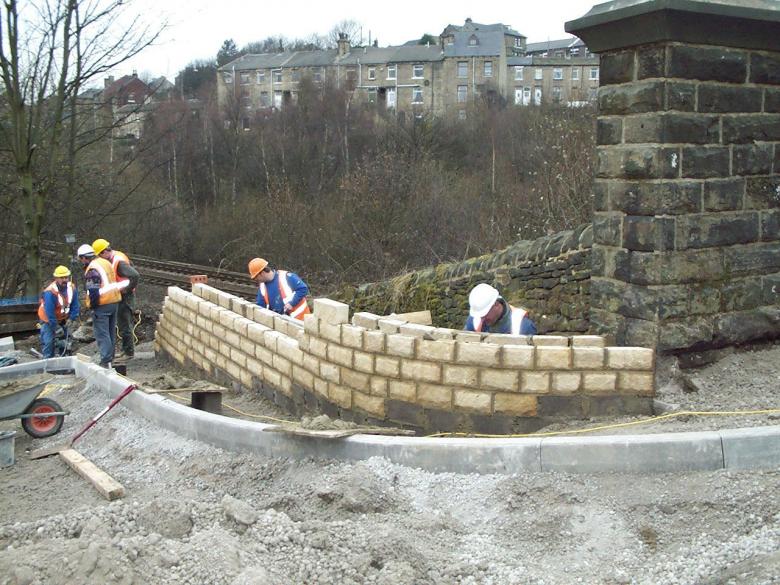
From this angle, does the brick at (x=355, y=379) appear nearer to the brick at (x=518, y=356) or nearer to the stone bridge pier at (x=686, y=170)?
the brick at (x=518, y=356)

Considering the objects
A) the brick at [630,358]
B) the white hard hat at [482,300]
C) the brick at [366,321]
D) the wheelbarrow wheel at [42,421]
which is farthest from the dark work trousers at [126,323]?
the brick at [630,358]

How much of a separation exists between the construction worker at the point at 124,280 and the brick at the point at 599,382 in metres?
7.58

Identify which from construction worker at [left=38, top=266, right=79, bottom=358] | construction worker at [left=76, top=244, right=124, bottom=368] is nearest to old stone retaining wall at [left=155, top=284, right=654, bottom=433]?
construction worker at [left=76, top=244, right=124, bottom=368]

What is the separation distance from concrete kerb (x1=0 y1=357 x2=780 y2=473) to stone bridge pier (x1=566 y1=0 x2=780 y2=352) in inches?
53.3

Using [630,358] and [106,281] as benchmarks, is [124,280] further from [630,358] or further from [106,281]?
[630,358]

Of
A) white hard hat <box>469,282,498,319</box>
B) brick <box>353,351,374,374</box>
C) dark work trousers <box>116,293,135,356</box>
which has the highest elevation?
white hard hat <box>469,282,498,319</box>

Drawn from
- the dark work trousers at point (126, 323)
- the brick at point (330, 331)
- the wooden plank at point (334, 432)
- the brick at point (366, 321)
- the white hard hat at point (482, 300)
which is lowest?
the dark work trousers at point (126, 323)

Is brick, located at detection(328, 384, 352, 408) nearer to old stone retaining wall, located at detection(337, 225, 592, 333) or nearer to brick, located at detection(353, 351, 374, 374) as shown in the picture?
brick, located at detection(353, 351, 374, 374)

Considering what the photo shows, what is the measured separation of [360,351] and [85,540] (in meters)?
2.55

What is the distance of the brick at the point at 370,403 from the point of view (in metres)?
6.09

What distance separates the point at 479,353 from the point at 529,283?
3918mm

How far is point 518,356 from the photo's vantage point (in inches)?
213

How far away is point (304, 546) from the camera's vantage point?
4.14 meters

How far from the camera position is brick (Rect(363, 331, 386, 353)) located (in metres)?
5.98
